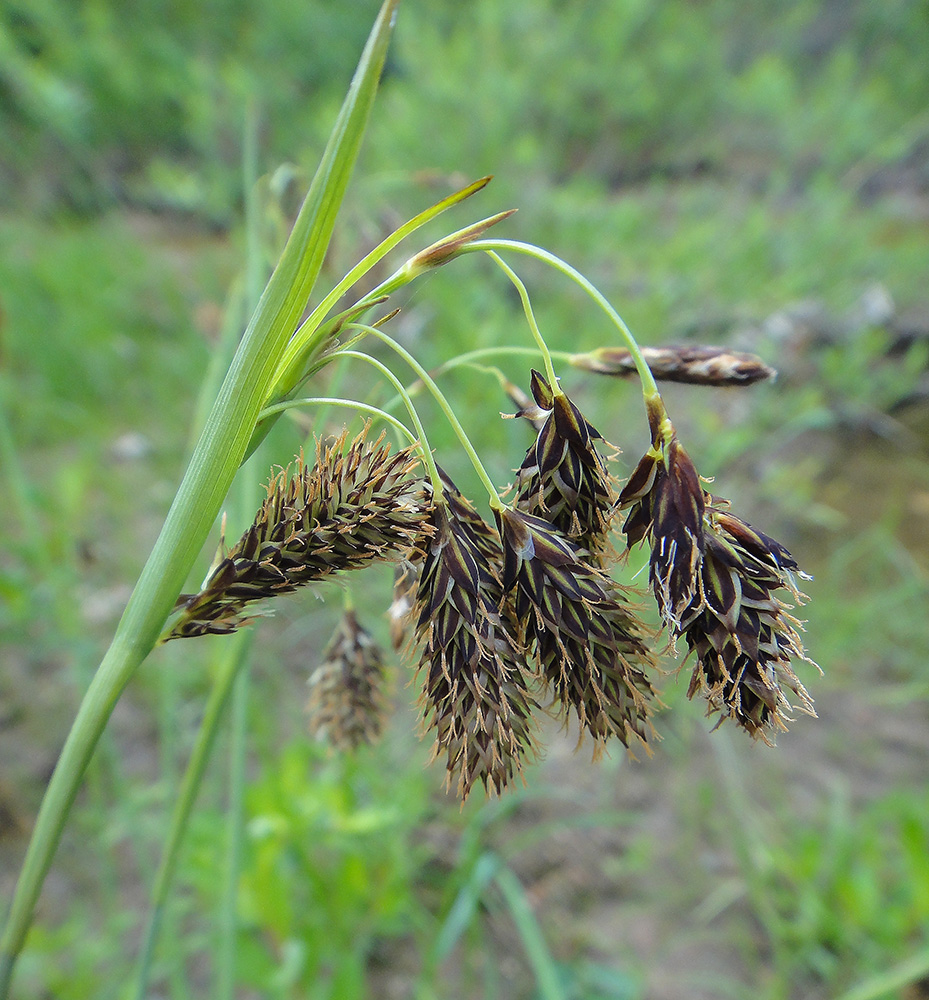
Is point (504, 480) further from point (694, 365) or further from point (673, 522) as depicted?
point (673, 522)

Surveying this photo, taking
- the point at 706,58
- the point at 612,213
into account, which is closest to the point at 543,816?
the point at 612,213

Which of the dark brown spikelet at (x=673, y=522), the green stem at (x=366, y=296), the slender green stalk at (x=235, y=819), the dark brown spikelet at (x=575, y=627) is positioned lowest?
the slender green stalk at (x=235, y=819)

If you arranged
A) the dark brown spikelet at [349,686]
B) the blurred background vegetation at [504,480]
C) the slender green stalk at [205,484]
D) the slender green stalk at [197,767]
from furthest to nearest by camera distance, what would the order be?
the blurred background vegetation at [504,480], the dark brown spikelet at [349,686], the slender green stalk at [197,767], the slender green stalk at [205,484]

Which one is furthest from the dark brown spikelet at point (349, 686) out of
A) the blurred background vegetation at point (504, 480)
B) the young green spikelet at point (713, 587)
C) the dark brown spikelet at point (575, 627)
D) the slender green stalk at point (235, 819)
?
the young green spikelet at point (713, 587)

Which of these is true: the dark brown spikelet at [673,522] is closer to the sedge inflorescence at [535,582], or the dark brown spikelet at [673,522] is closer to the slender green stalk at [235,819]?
the sedge inflorescence at [535,582]

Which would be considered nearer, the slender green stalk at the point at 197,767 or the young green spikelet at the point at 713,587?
the young green spikelet at the point at 713,587

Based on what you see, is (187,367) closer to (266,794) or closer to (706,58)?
(266,794)

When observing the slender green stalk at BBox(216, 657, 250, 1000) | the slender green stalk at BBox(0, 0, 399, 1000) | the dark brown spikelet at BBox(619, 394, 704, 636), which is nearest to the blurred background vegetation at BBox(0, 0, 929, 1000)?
the slender green stalk at BBox(216, 657, 250, 1000)
